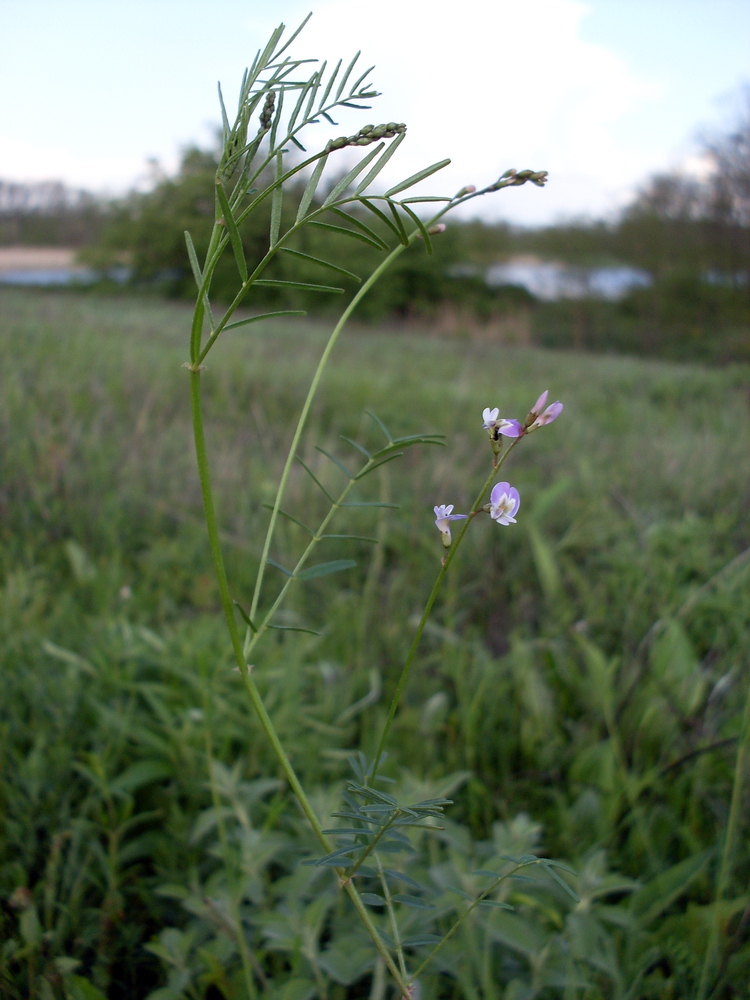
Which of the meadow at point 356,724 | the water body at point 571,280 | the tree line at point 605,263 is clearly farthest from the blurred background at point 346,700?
the water body at point 571,280

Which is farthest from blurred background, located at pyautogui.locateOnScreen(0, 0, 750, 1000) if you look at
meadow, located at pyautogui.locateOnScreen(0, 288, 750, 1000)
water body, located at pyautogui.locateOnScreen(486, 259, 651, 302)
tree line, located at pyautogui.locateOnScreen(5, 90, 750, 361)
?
water body, located at pyautogui.locateOnScreen(486, 259, 651, 302)

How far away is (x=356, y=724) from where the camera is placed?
1.47 m

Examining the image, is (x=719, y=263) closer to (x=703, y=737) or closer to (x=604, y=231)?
(x=604, y=231)

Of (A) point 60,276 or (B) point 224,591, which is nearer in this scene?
(B) point 224,591

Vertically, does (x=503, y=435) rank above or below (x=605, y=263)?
below

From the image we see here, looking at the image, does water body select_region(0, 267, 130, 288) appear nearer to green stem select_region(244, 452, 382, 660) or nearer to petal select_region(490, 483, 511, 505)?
green stem select_region(244, 452, 382, 660)

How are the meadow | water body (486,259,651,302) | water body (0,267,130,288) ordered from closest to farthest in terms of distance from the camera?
the meadow, water body (0,267,130,288), water body (486,259,651,302)

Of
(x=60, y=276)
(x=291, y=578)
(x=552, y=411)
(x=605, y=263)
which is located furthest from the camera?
(x=605, y=263)

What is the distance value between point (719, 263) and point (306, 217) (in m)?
19.7

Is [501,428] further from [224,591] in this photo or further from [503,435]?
[224,591]

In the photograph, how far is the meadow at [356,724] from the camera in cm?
91

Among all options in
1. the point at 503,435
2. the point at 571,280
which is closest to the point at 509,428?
the point at 503,435

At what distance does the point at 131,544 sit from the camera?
2.24 m

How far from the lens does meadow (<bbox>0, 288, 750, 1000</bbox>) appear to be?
913 mm
